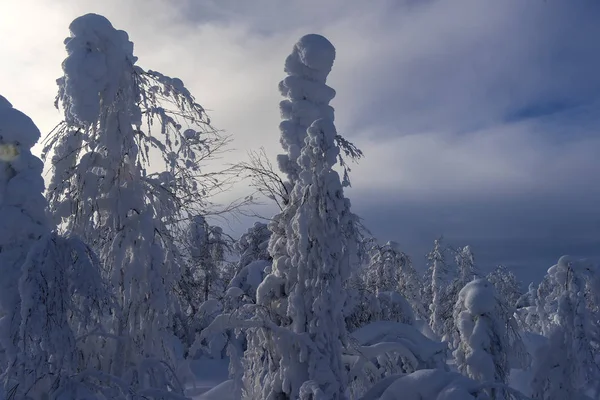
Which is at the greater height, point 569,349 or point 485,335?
point 485,335

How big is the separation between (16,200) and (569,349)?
41.1 ft

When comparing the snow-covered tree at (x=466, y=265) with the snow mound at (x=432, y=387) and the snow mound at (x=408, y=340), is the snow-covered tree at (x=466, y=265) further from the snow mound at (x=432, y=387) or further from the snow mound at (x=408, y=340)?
the snow mound at (x=432, y=387)

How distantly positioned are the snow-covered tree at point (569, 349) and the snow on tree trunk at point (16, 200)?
12.0 metres

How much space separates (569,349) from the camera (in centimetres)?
1295

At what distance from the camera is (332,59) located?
9.88m

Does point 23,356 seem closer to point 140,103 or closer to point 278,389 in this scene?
point 140,103

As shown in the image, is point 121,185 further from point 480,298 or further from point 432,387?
point 480,298

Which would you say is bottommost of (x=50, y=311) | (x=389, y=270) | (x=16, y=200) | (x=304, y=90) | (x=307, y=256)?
(x=50, y=311)

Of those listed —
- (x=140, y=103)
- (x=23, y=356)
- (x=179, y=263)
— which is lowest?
(x=23, y=356)

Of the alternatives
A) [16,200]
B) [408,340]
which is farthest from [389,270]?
[16,200]

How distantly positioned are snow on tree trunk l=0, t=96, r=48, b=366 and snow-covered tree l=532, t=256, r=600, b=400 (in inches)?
473

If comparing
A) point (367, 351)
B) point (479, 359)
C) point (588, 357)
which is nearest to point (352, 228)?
point (367, 351)

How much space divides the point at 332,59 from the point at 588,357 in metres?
9.86

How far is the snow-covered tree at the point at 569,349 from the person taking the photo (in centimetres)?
1284
